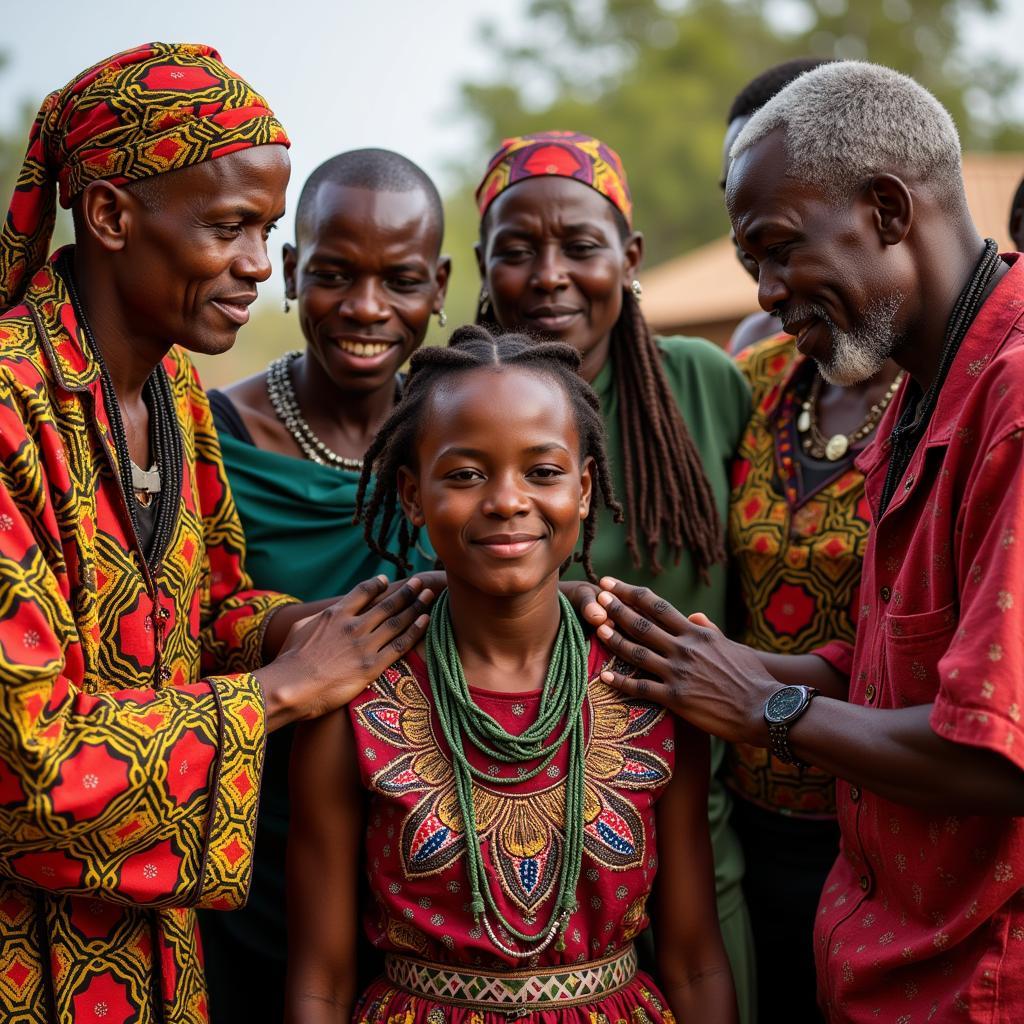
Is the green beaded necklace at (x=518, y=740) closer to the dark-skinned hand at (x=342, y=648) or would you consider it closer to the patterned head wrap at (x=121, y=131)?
the dark-skinned hand at (x=342, y=648)

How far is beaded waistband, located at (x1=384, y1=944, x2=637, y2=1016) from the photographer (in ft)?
8.79

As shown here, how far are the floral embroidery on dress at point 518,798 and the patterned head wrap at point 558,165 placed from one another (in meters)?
1.64

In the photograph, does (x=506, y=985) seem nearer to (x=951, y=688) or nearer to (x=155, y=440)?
(x=951, y=688)

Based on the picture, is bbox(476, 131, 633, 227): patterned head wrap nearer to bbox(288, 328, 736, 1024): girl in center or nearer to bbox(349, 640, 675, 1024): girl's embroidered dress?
bbox(288, 328, 736, 1024): girl in center

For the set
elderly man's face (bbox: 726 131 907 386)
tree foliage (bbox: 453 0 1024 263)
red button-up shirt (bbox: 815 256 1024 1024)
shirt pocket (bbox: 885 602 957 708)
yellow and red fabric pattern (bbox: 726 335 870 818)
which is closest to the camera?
red button-up shirt (bbox: 815 256 1024 1024)

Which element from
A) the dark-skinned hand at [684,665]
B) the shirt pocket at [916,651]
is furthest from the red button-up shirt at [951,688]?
the dark-skinned hand at [684,665]

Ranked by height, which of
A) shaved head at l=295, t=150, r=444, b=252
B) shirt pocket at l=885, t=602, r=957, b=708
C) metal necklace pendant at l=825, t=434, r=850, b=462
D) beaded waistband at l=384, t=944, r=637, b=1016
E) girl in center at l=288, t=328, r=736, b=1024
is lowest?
beaded waistband at l=384, t=944, r=637, b=1016

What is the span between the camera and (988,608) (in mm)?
2184

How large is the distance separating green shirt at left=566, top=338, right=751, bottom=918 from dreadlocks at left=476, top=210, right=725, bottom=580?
4 centimetres

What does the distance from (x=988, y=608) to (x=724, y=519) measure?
1.54 metres

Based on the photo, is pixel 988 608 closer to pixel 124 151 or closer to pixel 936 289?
pixel 936 289

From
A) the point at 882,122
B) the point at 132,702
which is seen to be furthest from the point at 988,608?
the point at 132,702

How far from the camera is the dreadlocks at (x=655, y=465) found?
3.60 meters

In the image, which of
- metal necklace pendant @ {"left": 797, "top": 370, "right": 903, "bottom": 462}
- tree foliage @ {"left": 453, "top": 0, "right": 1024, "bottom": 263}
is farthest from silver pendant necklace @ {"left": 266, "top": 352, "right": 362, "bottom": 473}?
tree foliage @ {"left": 453, "top": 0, "right": 1024, "bottom": 263}
